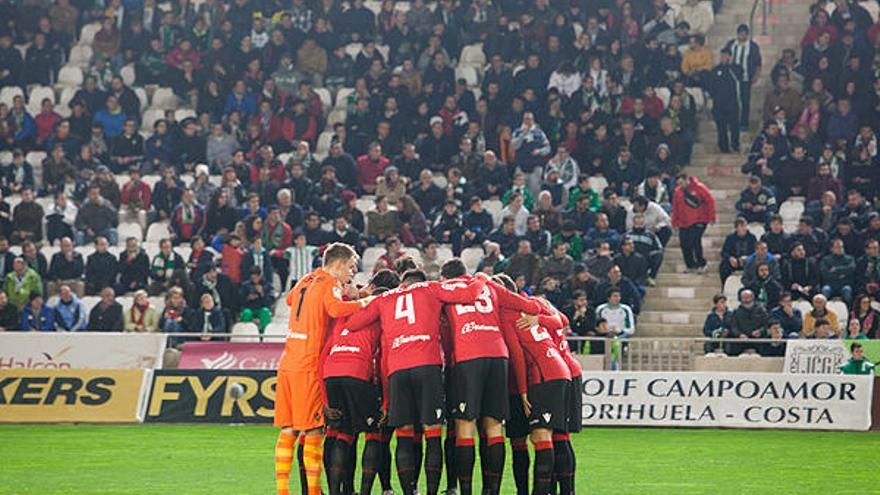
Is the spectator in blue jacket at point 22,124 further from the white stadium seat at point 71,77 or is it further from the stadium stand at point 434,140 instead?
the white stadium seat at point 71,77

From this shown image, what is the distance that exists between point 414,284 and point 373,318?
0.43 metres

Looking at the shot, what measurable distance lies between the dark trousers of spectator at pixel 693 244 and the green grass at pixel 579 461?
565 centimetres

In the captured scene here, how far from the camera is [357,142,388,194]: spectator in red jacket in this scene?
2995 centimetres

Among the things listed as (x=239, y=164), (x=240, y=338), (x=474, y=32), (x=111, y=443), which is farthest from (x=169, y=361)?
(x=474, y=32)

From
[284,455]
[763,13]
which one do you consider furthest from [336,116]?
[284,455]

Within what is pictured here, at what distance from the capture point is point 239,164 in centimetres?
3000

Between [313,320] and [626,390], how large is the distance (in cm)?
1085

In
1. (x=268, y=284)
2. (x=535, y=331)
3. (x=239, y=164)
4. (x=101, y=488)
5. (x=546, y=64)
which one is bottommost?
(x=101, y=488)

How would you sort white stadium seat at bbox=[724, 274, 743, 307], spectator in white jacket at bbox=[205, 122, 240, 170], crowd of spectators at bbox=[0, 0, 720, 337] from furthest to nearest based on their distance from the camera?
1. spectator in white jacket at bbox=[205, 122, 240, 170]
2. crowd of spectators at bbox=[0, 0, 720, 337]
3. white stadium seat at bbox=[724, 274, 743, 307]

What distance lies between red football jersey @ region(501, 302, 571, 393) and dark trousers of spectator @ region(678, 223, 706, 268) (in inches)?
590

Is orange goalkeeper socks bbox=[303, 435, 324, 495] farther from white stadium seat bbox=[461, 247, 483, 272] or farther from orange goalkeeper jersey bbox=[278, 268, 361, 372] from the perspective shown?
white stadium seat bbox=[461, 247, 483, 272]

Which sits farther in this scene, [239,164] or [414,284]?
[239,164]

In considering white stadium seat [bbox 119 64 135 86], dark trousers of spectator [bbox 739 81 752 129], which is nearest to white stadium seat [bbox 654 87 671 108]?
dark trousers of spectator [bbox 739 81 752 129]

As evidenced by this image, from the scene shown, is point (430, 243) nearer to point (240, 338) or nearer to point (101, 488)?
point (240, 338)
